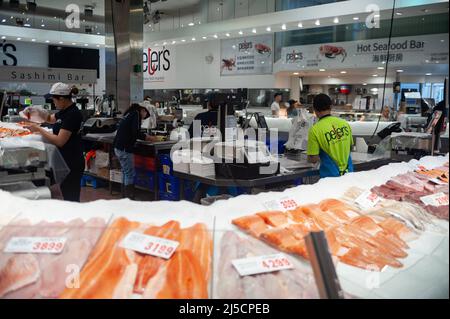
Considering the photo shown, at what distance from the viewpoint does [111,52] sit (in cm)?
837

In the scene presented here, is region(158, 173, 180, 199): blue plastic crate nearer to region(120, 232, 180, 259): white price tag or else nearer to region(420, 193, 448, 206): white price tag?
region(420, 193, 448, 206): white price tag

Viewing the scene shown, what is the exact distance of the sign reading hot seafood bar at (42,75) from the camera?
262 inches

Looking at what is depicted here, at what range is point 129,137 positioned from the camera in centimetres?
611

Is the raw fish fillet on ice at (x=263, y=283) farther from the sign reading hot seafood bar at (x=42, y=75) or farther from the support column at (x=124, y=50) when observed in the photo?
the support column at (x=124, y=50)

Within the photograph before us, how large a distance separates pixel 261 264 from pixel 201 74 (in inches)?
601

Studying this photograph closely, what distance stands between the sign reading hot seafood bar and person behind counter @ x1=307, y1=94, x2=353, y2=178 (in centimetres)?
480

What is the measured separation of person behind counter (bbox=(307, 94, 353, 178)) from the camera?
400cm

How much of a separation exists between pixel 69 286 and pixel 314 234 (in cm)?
84

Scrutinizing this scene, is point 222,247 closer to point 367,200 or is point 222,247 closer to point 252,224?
point 252,224

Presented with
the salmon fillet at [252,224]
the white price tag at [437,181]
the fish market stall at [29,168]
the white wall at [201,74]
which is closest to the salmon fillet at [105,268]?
the salmon fillet at [252,224]

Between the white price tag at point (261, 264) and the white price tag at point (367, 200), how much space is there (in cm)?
93

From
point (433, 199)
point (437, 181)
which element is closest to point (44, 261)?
point (433, 199)
